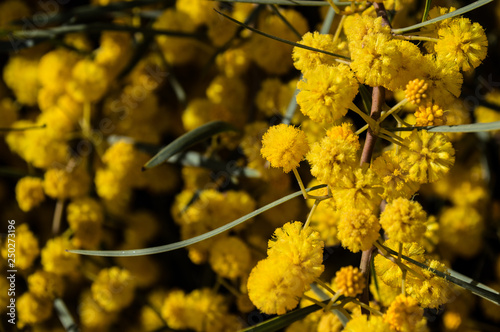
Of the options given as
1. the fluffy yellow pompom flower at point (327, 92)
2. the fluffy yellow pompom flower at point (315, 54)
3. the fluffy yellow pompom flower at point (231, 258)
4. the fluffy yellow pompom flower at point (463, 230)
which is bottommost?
the fluffy yellow pompom flower at point (463, 230)

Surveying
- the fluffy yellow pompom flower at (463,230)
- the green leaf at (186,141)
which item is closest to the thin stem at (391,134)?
the green leaf at (186,141)

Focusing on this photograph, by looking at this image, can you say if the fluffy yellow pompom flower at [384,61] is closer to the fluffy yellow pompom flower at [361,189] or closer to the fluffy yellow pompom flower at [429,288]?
the fluffy yellow pompom flower at [361,189]

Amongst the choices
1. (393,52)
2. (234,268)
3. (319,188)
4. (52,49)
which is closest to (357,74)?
(393,52)

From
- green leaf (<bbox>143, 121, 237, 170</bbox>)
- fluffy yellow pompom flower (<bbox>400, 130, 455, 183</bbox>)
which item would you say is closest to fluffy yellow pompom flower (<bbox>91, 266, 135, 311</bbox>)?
green leaf (<bbox>143, 121, 237, 170</bbox>)

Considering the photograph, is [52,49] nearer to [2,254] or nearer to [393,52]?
[2,254]

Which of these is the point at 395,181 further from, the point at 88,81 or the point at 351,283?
A: the point at 88,81

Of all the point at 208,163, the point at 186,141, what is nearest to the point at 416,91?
the point at 186,141
